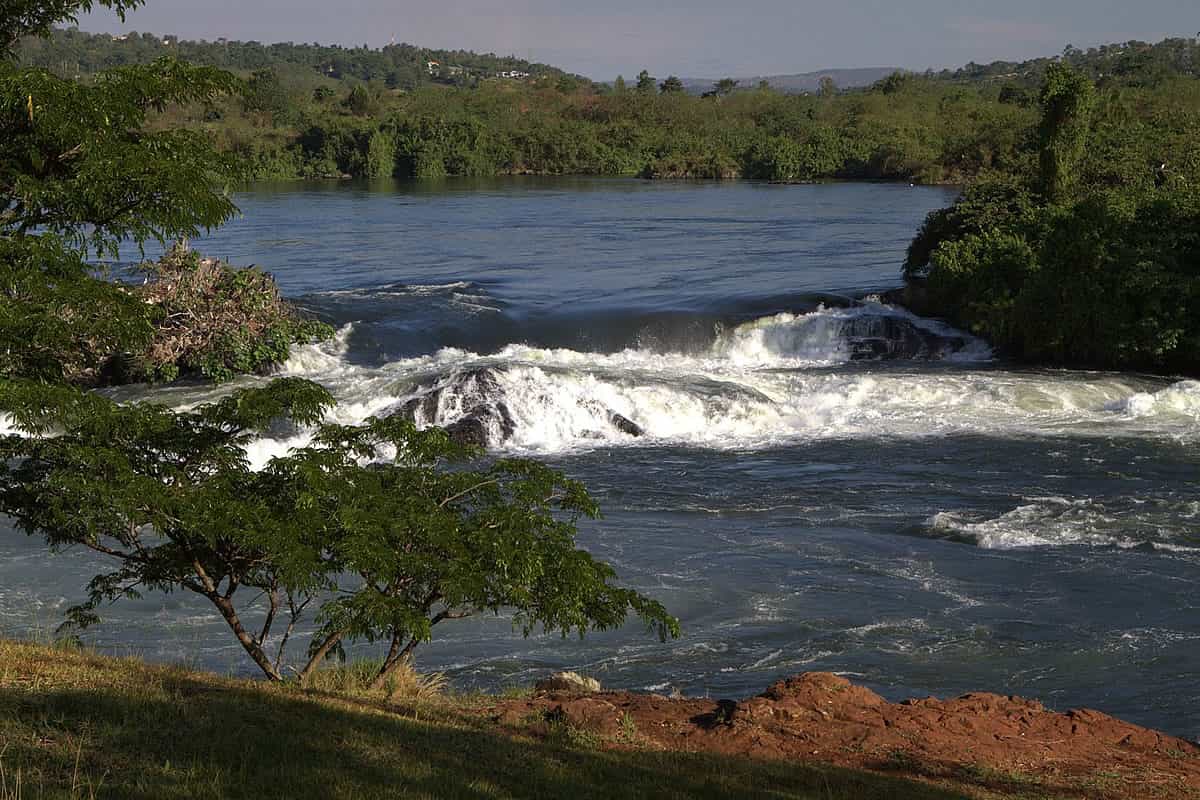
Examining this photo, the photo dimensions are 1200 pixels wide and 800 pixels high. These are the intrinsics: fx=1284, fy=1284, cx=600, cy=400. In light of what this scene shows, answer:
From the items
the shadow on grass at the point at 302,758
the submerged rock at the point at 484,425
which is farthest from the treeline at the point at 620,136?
the shadow on grass at the point at 302,758

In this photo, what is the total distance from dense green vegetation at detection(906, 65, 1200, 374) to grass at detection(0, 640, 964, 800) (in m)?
18.8

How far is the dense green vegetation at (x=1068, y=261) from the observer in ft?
80.3

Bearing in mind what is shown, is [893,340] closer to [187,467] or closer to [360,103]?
[187,467]

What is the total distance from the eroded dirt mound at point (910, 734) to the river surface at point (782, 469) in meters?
1.76

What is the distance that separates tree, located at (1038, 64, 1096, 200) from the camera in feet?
102

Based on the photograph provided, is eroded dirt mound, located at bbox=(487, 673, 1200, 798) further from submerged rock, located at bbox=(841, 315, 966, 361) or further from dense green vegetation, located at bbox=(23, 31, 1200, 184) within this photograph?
dense green vegetation, located at bbox=(23, 31, 1200, 184)

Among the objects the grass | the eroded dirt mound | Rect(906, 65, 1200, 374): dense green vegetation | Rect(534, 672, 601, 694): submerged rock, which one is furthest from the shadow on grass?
Rect(906, 65, 1200, 374): dense green vegetation

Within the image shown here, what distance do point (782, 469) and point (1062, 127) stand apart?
16.6 metres

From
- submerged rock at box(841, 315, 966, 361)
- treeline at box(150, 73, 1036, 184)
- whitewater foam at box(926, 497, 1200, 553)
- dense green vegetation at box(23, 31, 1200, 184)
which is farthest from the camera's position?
treeline at box(150, 73, 1036, 184)

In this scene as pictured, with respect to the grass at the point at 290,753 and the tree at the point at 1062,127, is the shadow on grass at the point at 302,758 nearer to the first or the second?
the grass at the point at 290,753

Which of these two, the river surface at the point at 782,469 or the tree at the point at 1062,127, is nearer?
the river surface at the point at 782,469

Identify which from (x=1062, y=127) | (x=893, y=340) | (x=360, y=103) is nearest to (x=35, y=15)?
(x=893, y=340)

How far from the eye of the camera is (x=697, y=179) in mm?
81188

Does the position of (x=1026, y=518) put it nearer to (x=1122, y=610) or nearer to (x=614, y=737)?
(x=1122, y=610)
